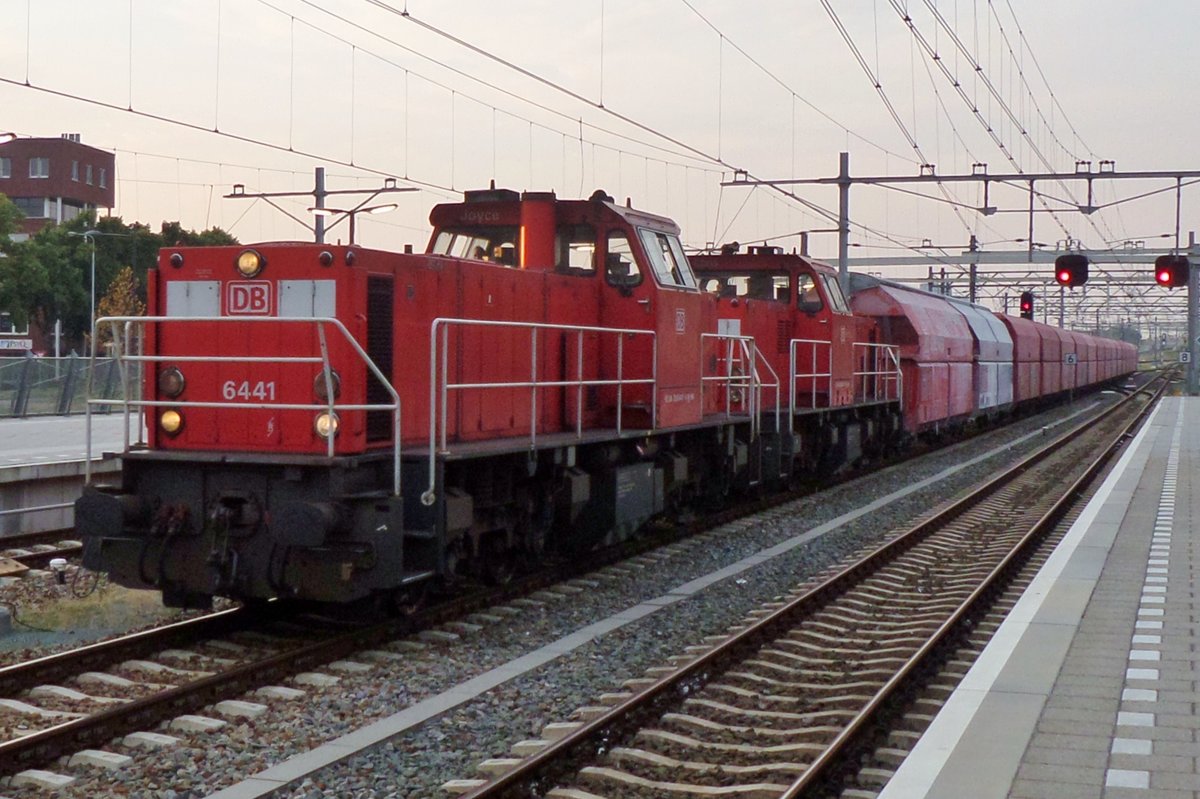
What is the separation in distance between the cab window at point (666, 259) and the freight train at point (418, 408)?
0.10 ft

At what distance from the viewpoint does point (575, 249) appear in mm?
11688

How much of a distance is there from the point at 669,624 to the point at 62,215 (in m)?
67.9

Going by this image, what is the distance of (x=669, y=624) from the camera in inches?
370

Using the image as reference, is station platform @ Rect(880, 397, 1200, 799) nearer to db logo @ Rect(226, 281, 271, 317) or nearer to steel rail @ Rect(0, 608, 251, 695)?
steel rail @ Rect(0, 608, 251, 695)

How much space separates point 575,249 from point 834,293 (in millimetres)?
8250

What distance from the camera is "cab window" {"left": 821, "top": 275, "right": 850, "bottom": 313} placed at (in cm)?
1866

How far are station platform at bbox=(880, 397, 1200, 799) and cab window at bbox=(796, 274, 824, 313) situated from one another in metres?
6.89

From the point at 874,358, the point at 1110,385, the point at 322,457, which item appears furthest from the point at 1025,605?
the point at 1110,385

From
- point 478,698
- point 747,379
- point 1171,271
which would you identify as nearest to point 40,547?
point 478,698

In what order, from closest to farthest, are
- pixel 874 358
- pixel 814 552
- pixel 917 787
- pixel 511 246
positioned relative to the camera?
pixel 917 787 < pixel 511 246 < pixel 814 552 < pixel 874 358

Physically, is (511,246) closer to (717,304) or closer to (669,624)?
(669,624)

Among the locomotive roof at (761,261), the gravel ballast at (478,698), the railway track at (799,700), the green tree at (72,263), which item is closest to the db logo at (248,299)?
the gravel ballast at (478,698)

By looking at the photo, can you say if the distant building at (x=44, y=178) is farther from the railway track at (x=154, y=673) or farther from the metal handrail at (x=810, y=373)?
the railway track at (x=154, y=673)

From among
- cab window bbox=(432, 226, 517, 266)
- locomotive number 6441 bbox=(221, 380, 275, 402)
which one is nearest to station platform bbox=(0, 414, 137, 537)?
cab window bbox=(432, 226, 517, 266)
